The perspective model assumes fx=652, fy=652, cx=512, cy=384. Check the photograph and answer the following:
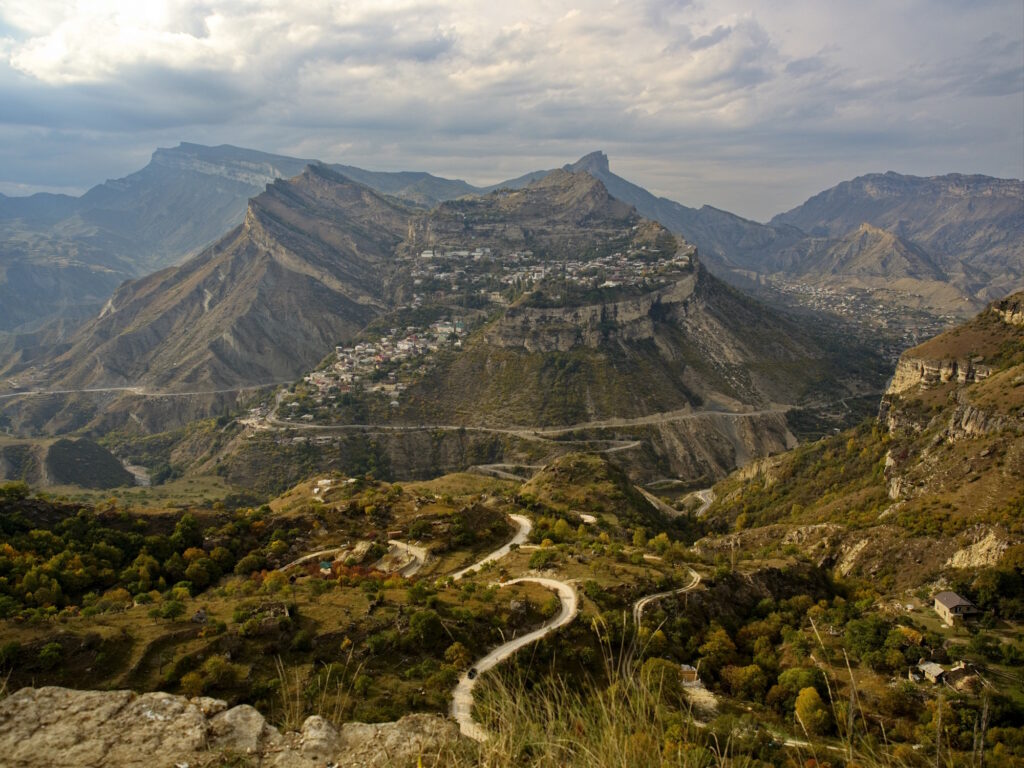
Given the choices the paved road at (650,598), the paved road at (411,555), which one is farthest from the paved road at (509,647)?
the paved road at (411,555)

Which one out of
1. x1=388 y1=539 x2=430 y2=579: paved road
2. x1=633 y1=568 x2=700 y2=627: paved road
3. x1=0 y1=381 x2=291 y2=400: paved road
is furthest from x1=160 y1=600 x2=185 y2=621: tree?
x1=0 y1=381 x2=291 y2=400: paved road

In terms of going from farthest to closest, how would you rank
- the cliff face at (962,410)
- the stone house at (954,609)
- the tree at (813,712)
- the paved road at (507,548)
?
the cliff face at (962,410), the paved road at (507,548), the stone house at (954,609), the tree at (813,712)

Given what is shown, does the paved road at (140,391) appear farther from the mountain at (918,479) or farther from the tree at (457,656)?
the tree at (457,656)

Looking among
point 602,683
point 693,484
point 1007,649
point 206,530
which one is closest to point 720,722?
point 602,683

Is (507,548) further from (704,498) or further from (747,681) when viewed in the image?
(704,498)

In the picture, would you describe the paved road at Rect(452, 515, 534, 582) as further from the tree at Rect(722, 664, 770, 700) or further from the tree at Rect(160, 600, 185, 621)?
the tree at Rect(722, 664, 770, 700)

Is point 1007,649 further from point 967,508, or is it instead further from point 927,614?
point 967,508
